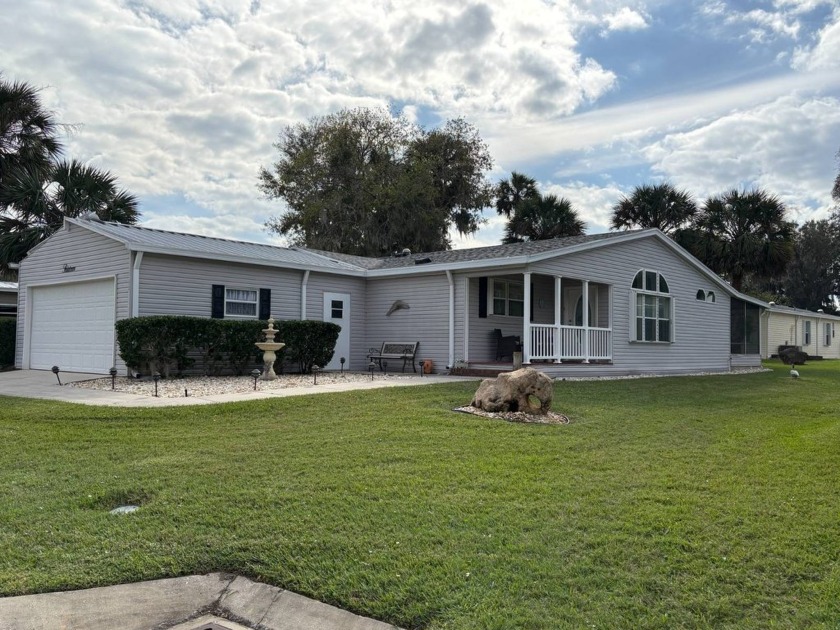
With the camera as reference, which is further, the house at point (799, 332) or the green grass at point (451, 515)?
the house at point (799, 332)

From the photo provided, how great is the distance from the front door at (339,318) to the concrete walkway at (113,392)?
11.4 feet

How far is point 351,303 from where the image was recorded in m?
16.6

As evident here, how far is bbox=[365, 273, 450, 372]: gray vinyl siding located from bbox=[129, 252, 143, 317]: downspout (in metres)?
5.99

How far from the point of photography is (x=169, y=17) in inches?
480

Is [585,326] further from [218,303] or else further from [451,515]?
[451,515]

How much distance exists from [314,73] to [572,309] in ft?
31.6

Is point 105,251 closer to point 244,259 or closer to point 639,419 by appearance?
point 244,259

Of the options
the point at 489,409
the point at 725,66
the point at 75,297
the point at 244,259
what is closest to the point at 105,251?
the point at 75,297

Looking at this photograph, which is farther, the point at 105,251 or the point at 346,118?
the point at 346,118

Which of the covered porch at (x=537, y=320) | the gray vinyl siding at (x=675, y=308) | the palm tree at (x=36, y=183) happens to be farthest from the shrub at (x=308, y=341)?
the palm tree at (x=36, y=183)

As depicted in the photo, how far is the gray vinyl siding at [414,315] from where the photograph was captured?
50.9 feet

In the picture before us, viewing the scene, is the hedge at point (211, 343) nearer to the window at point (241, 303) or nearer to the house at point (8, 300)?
the window at point (241, 303)

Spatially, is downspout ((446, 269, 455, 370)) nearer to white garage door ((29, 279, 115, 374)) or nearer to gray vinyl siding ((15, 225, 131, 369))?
gray vinyl siding ((15, 225, 131, 369))

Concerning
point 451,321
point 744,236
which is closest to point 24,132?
point 451,321
